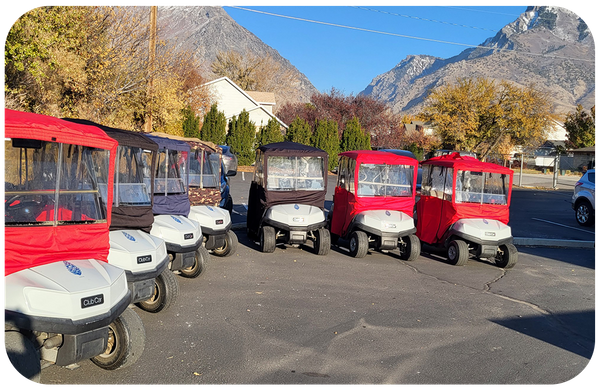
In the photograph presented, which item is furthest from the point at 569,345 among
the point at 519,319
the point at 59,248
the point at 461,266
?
the point at 59,248

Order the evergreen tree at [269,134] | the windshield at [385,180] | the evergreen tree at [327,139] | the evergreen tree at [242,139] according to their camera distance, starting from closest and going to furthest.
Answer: the windshield at [385,180] < the evergreen tree at [242,139] < the evergreen tree at [269,134] < the evergreen tree at [327,139]

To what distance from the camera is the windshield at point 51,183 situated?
4812 mm

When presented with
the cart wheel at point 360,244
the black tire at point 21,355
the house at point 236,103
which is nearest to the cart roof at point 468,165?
the cart wheel at point 360,244

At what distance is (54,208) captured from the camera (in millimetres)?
5133

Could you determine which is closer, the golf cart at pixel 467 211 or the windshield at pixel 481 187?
the golf cart at pixel 467 211

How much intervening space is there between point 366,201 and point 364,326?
5.23 m

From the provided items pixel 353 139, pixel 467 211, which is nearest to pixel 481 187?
pixel 467 211

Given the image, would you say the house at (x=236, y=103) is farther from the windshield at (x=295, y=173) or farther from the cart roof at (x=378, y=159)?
the cart roof at (x=378, y=159)

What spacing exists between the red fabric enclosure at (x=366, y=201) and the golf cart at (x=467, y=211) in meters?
0.59

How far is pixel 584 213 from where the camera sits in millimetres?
18234

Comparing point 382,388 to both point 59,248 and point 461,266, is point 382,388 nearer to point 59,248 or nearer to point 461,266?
point 59,248

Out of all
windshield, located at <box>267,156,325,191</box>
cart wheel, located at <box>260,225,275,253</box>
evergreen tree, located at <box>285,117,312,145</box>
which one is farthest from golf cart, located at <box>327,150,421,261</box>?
evergreen tree, located at <box>285,117,312,145</box>

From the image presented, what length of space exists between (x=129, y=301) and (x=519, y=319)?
555 cm

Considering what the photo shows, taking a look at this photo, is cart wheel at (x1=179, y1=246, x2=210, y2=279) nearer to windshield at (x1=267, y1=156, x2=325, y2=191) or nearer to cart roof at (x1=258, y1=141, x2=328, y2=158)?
windshield at (x1=267, y1=156, x2=325, y2=191)
